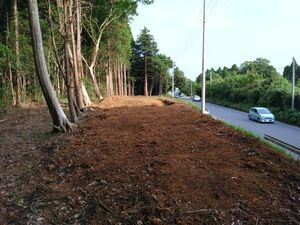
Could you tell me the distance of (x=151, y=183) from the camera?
5.57 meters

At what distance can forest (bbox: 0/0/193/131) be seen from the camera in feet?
37.2

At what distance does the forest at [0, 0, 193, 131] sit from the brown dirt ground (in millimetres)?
3815

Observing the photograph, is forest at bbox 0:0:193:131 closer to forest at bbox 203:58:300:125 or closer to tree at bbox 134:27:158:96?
tree at bbox 134:27:158:96

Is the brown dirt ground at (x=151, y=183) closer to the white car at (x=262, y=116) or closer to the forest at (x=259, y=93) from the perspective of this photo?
the white car at (x=262, y=116)

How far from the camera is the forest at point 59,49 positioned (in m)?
11.3

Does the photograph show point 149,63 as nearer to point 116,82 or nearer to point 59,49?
point 116,82

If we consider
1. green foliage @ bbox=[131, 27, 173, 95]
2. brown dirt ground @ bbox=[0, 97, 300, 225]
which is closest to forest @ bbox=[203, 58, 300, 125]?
green foliage @ bbox=[131, 27, 173, 95]

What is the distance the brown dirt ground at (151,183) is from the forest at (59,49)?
3.81m

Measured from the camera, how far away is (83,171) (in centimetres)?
671

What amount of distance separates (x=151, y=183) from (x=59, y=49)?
26.1 meters

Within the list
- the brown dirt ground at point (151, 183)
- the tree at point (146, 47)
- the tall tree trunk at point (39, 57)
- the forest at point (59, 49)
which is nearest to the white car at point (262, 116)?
the forest at point (59, 49)

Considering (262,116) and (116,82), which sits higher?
(116,82)

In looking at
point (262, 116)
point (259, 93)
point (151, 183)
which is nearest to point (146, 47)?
point (259, 93)

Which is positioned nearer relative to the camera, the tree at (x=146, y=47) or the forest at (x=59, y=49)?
the forest at (x=59, y=49)
